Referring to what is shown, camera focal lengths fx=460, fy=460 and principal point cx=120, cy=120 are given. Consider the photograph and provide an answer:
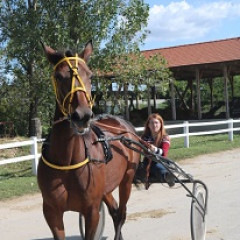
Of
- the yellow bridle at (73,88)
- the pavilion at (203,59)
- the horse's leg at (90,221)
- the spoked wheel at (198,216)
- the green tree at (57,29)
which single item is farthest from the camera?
the pavilion at (203,59)

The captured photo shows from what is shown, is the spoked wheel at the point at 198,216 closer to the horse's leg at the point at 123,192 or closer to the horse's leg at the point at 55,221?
the horse's leg at the point at 123,192

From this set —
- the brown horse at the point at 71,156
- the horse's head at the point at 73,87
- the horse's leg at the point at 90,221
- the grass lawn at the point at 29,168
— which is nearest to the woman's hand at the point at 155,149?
the brown horse at the point at 71,156

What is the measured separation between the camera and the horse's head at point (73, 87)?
3.71 metres

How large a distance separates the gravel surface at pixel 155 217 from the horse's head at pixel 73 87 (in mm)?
2914

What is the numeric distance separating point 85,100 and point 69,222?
4.00m

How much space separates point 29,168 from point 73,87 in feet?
32.3

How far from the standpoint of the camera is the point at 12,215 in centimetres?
809

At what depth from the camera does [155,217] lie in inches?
291

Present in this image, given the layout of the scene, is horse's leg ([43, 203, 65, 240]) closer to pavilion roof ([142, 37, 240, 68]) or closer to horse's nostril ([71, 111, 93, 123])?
horse's nostril ([71, 111, 93, 123])

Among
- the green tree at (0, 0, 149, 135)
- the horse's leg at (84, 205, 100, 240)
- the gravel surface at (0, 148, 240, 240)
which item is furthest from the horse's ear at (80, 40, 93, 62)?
the green tree at (0, 0, 149, 135)

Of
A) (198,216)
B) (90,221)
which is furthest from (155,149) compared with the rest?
(90,221)

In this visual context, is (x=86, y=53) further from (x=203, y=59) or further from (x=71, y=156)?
(x=203, y=59)

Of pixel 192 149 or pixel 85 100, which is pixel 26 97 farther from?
pixel 85 100

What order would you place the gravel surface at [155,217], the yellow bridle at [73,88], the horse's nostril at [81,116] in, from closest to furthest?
the horse's nostril at [81,116], the yellow bridle at [73,88], the gravel surface at [155,217]
